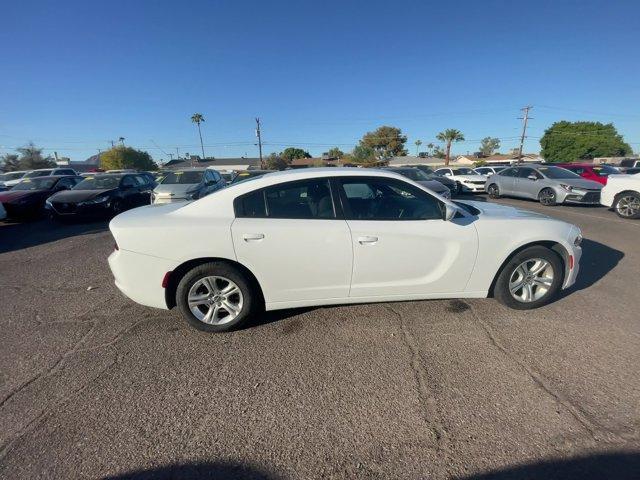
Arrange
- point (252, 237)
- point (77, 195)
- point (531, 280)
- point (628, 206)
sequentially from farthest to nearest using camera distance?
point (77, 195)
point (628, 206)
point (531, 280)
point (252, 237)

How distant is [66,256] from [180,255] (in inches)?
183

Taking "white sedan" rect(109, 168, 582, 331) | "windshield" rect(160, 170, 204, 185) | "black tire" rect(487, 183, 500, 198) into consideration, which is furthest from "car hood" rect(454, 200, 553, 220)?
"black tire" rect(487, 183, 500, 198)

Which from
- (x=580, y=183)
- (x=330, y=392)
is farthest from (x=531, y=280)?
(x=580, y=183)

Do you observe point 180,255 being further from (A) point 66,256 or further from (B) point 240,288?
(A) point 66,256

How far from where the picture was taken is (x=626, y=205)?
8.68 metres

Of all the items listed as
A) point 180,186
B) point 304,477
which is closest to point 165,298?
point 304,477

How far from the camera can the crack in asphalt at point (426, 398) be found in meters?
1.88

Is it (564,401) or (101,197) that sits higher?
(101,197)

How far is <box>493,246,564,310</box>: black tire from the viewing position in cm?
328

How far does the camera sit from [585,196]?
10.2 metres

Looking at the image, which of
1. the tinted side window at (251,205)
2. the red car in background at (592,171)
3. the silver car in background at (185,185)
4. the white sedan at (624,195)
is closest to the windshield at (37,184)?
the silver car in background at (185,185)

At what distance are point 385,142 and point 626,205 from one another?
210 ft

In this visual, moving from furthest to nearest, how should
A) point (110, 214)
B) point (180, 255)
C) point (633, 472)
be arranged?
point (110, 214), point (180, 255), point (633, 472)

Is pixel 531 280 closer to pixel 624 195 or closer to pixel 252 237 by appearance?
pixel 252 237
